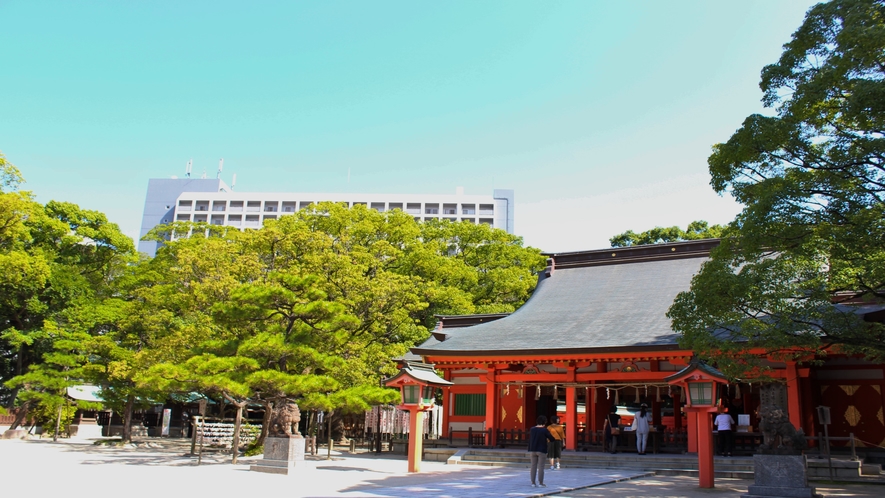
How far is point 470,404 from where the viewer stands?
22.3 m

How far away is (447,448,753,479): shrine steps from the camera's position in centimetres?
1537

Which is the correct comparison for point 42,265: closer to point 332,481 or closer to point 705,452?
point 332,481

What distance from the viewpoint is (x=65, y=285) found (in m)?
31.3

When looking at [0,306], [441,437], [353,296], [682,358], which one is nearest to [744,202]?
[682,358]

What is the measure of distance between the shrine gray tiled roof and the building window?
2139 millimetres

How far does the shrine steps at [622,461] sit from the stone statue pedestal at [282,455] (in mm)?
5581

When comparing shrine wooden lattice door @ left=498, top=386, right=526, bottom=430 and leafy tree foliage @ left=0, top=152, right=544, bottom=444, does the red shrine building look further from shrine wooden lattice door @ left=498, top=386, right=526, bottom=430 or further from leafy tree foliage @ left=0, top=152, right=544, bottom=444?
leafy tree foliage @ left=0, top=152, right=544, bottom=444

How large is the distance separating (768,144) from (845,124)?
3.98 ft

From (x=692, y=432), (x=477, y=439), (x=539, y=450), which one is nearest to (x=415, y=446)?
(x=539, y=450)

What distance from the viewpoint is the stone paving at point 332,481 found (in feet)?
36.0

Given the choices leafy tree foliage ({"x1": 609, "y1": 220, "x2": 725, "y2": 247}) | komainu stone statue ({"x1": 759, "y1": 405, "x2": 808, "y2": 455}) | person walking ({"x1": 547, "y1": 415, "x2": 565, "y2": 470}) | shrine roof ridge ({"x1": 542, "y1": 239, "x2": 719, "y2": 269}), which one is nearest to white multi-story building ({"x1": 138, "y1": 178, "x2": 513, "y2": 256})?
leafy tree foliage ({"x1": 609, "y1": 220, "x2": 725, "y2": 247})

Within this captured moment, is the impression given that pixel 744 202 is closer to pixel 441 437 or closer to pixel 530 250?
pixel 441 437

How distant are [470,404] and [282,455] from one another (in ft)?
30.1

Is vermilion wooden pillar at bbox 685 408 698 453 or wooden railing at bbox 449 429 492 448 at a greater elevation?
vermilion wooden pillar at bbox 685 408 698 453
